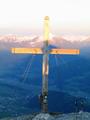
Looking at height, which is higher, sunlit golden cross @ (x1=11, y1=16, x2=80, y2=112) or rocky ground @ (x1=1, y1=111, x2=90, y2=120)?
sunlit golden cross @ (x1=11, y1=16, x2=80, y2=112)

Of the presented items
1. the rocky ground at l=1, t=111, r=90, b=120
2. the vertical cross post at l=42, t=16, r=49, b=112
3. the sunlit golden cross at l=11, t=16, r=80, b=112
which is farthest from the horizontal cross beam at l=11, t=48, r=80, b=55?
the rocky ground at l=1, t=111, r=90, b=120

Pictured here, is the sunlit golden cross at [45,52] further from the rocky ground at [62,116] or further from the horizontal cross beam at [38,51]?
the rocky ground at [62,116]

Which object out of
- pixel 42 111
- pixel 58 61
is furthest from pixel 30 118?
pixel 58 61

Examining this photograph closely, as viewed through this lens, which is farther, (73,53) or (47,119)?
(73,53)

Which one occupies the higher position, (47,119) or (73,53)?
(73,53)

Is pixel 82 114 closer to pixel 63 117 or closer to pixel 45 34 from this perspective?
pixel 63 117

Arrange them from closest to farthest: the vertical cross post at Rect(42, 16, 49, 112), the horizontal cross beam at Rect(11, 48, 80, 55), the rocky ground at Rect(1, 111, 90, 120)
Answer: the rocky ground at Rect(1, 111, 90, 120) → the vertical cross post at Rect(42, 16, 49, 112) → the horizontal cross beam at Rect(11, 48, 80, 55)

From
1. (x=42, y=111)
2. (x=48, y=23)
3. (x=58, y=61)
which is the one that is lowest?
(x=42, y=111)

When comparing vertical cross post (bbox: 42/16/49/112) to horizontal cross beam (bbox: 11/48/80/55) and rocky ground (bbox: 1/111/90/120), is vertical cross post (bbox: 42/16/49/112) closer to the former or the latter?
horizontal cross beam (bbox: 11/48/80/55)

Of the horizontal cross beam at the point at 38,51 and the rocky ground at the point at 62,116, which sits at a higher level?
the horizontal cross beam at the point at 38,51

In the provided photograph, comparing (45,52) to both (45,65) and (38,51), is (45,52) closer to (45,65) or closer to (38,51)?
(38,51)

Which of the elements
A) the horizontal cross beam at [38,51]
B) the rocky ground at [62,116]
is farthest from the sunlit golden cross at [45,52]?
the rocky ground at [62,116]
